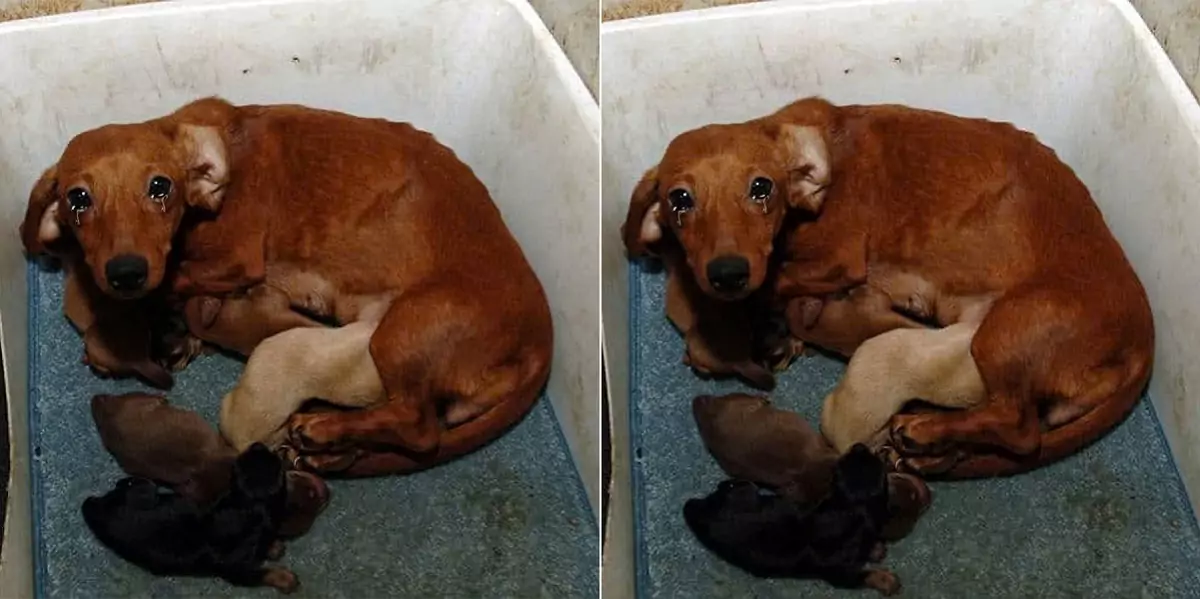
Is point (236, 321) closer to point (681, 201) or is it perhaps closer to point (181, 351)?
point (181, 351)

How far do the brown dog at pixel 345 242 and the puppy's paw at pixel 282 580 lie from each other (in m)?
0.13

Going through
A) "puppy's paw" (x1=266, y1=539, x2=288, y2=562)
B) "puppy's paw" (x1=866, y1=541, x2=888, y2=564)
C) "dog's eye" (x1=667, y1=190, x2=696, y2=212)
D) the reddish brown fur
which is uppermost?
"dog's eye" (x1=667, y1=190, x2=696, y2=212)

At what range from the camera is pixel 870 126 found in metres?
1.46

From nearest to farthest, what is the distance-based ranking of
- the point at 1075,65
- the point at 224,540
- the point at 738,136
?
the point at 224,540
the point at 738,136
the point at 1075,65

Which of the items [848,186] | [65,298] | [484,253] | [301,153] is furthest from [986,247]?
[65,298]

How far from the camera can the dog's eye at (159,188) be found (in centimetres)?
129

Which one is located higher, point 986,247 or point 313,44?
point 313,44

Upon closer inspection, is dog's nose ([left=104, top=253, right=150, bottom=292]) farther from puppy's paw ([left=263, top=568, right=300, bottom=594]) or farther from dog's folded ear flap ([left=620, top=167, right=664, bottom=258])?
dog's folded ear flap ([left=620, top=167, right=664, bottom=258])

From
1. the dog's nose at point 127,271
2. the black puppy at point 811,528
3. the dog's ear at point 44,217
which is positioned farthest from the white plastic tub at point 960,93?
the dog's ear at point 44,217

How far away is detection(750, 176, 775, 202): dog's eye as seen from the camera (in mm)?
1319

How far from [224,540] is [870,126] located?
34.4 inches

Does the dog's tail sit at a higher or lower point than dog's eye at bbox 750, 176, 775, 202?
lower

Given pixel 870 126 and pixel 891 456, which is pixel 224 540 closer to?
pixel 891 456

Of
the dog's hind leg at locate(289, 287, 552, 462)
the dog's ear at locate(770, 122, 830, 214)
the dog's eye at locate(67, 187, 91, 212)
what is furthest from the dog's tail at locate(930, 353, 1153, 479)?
the dog's eye at locate(67, 187, 91, 212)
